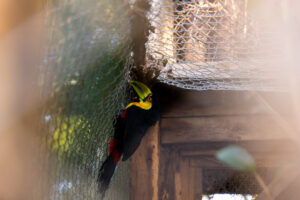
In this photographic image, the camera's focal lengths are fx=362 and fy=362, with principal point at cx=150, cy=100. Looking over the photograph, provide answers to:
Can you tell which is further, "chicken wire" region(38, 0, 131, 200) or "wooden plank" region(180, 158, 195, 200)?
"wooden plank" region(180, 158, 195, 200)

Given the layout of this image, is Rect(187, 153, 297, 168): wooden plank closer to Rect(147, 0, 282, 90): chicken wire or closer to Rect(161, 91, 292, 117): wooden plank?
Rect(161, 91, 292, 117): wooden plank

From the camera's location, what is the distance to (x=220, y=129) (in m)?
2.10

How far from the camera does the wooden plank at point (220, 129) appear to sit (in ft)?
6.65

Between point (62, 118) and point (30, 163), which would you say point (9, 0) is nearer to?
point (30, 163)

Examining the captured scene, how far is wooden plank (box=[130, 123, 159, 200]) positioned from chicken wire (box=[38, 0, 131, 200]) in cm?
9

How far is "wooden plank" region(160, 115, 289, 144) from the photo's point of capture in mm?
2027

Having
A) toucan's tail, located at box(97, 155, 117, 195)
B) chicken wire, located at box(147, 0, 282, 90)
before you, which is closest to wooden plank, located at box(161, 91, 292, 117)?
chicken wire, located at box(147, 0, 282, 90)

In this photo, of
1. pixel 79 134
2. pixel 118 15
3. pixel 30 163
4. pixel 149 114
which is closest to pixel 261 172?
pixel 149 114

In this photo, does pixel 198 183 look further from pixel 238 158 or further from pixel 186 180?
pixel 238 158

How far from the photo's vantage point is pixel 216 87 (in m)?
2.01

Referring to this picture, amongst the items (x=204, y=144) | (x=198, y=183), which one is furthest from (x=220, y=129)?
(x=198, y=183)

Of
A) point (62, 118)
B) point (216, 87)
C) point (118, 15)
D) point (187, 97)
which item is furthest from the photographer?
point (187, 97)

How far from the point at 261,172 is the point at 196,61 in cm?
84

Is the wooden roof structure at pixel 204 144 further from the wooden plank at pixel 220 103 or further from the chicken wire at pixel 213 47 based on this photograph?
the chicken wire at pixel 213 47
